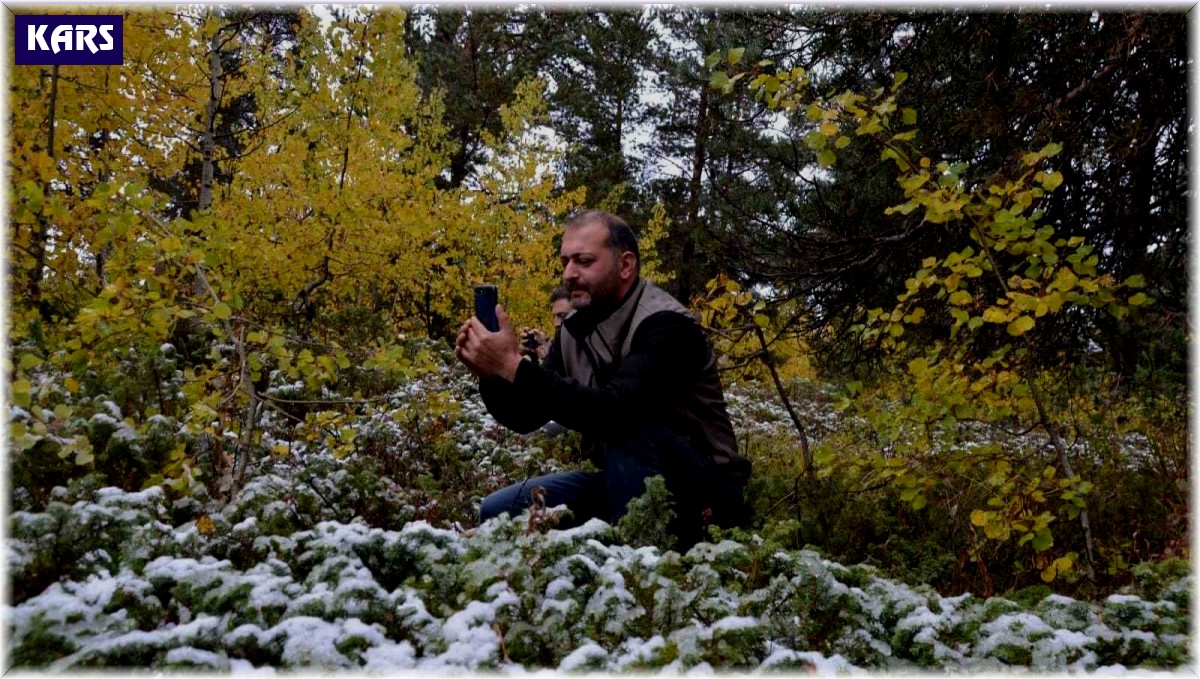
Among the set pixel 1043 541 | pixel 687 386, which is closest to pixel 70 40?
pixel 687 386

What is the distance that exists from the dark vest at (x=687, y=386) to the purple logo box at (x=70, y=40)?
10.9 feet

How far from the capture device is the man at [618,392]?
9.23 ft

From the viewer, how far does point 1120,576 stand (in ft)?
11.8

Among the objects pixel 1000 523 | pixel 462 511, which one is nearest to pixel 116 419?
pixel 462 511

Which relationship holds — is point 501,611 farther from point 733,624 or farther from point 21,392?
point 21,392

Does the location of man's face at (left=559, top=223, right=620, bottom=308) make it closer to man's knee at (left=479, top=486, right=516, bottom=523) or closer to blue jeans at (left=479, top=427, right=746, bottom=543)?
blue jeans at (left=479, top=427, right=746, bottom=543)

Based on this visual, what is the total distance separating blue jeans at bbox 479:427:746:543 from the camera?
9.80 feet

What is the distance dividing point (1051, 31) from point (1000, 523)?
2979mm

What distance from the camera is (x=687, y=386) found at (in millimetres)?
3199

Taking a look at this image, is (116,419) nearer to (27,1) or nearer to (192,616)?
(192,616)

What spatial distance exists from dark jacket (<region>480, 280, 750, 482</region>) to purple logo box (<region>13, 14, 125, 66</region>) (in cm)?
323

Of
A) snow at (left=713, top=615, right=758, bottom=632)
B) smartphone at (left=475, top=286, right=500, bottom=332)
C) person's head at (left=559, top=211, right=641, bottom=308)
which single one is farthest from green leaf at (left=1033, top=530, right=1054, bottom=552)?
smartphone at (left=475, top=286, right=500, bottom=332)

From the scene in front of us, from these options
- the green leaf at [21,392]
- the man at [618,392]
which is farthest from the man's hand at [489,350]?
the green leaf at [21,392]

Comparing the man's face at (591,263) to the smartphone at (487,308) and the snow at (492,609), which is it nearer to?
the smartphone at (487,308)
